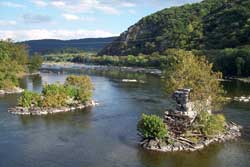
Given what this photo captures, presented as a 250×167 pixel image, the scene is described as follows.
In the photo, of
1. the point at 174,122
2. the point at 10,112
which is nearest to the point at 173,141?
the point at 174,122

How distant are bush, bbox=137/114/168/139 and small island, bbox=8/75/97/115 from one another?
1043 inches

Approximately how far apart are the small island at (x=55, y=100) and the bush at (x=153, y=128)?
1043 inches

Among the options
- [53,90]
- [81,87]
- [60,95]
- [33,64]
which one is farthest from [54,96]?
[33,64]

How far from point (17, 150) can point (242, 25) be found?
150 meters

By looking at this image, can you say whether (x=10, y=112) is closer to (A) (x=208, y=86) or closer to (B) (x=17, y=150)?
(B) (x=17, y=150)

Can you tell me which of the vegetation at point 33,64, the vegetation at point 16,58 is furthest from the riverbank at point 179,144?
the vegetation at point 33,64

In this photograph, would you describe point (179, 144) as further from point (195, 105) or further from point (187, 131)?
point (195, 105)

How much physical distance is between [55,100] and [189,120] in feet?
95.2

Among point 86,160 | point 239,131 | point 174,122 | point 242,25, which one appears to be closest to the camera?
point 86,160

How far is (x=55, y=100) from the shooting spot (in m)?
79.2

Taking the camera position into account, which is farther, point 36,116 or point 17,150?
point 36,116

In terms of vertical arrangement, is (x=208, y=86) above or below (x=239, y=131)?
above

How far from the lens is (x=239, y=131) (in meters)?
63.0

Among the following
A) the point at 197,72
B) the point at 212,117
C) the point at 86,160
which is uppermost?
the point at 197,72
